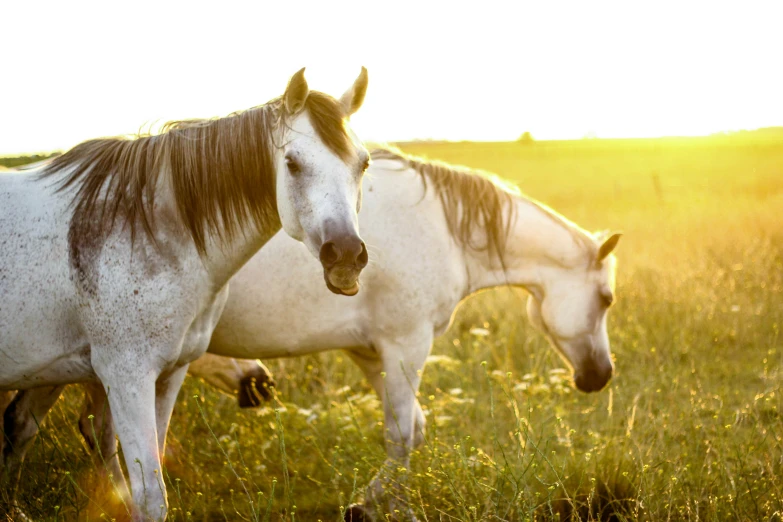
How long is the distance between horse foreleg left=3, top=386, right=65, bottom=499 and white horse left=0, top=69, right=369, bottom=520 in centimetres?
89


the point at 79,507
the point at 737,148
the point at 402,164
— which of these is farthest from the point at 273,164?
the point at 737,148

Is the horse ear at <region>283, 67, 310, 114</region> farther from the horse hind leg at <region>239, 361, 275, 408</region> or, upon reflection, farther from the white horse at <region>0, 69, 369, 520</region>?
the horse hind leg at <region>239, 361, 275, 408</region>

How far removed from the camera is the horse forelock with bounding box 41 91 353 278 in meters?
2.83

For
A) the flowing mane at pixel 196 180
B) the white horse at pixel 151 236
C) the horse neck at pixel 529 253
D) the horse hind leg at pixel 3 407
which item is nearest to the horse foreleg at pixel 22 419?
the horse hind leg at pixel 3 407

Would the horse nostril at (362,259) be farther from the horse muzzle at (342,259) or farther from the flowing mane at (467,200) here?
the flowing mane at (467,200)

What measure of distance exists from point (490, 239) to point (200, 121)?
207cm

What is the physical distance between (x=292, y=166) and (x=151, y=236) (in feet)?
2.26

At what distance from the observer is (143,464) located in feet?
8.95

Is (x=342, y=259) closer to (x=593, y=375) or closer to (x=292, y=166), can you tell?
(x=292, y=166)

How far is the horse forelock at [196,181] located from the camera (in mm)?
2834

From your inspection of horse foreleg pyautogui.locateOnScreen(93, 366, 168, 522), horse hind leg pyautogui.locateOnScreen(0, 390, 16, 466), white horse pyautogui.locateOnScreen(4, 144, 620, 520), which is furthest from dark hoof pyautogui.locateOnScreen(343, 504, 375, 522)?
horse hind leg pyautogui.locateOnScreen(0, 390, 16, 466)

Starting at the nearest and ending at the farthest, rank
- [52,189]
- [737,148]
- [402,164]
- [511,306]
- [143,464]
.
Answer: [143,464], [52,189], [402,164], [511,306], [737,148]

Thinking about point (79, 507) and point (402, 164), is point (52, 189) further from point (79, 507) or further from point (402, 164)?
point (402, 164)

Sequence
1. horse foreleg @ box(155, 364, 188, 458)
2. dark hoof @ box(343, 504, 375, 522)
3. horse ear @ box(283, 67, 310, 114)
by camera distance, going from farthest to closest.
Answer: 1. dark hoof @ box(343, 504, 375, 522)
2. horse foreleg @ box(155, 364, 188, 458)
3. horse ear @ box(283, 67, 310, 114)
